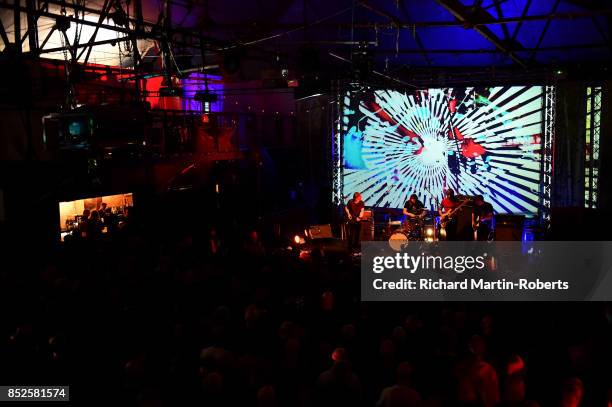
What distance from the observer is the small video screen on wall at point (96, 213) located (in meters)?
10.9

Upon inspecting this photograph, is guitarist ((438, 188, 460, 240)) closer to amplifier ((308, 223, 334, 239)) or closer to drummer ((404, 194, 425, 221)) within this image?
drummer ((404, 194, 425, 221))

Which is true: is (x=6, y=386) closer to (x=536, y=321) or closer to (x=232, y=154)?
(x=536, y=321)

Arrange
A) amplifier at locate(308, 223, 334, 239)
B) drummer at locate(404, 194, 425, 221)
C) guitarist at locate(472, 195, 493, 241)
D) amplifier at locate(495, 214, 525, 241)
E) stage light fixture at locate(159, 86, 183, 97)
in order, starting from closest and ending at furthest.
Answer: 1. stage light fixture at locate(159, 86, 183, 97)
2. guitarist at locate(472, 195, 493, 241)
3. amplifier at locate(495, 214, 525, 241)
4. amplifier at locate(308, 223, 334, 239)
5. drummer at locate(404, 194, 425, 221)

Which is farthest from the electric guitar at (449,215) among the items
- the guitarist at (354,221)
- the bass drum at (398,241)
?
the guitarist at (354,221)

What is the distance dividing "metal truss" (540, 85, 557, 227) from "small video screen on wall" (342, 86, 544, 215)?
0.18 m

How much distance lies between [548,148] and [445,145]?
2394mm

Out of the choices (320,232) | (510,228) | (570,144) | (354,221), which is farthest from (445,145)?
(320,232)

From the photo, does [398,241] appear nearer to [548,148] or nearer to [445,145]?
[445,145]

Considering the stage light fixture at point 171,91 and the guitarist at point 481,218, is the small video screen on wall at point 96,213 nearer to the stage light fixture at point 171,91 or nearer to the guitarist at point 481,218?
the stage light fixture at point 171,91

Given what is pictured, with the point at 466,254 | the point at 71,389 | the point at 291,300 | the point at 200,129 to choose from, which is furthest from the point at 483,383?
the point at 200,129

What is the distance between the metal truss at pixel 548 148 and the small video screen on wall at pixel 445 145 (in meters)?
0.18

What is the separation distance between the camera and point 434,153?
526 inches

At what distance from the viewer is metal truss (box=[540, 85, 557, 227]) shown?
11.6 meters

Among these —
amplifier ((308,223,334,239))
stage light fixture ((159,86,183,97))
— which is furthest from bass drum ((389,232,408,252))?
stage light fixture ((159,86,183,97))
